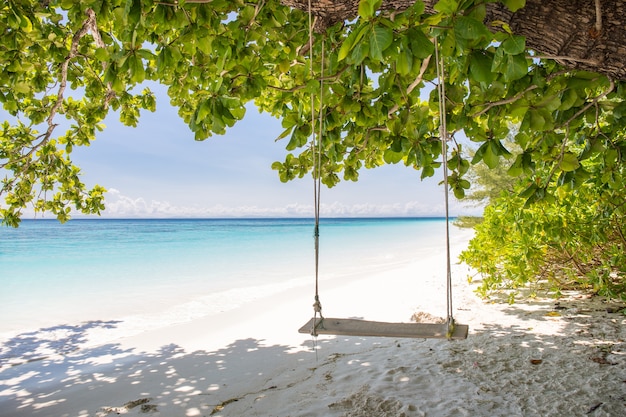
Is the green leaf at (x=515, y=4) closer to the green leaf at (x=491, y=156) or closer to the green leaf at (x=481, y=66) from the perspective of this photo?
the green leaf at (x=481, y=66)

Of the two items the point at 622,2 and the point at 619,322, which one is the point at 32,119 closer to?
the point at 622,2

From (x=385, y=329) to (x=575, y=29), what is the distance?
1.44 m

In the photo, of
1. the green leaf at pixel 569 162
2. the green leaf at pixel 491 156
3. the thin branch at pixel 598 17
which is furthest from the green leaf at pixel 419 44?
the green leaf at pixel 569 162

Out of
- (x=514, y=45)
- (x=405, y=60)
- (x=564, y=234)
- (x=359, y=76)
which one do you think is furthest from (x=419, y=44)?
(x=564, y=234)

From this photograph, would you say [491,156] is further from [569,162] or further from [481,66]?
[481,66]

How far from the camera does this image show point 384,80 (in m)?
2.07

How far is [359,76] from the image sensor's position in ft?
6.83

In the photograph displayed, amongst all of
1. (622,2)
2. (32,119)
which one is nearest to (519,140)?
(622,2)

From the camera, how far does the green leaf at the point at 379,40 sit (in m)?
1.00

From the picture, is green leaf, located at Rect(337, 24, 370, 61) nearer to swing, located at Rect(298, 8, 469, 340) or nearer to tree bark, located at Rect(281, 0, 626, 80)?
swing, located at Rect(298, 8, 469, 340)

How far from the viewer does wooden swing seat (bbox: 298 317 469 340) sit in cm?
163

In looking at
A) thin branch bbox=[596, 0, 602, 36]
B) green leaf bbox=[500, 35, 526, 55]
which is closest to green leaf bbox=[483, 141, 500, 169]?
thin branch bbox=[596, 0, 602, 36]

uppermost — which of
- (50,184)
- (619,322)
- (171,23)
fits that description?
(171,23)

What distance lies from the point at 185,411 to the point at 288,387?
2.60ft
